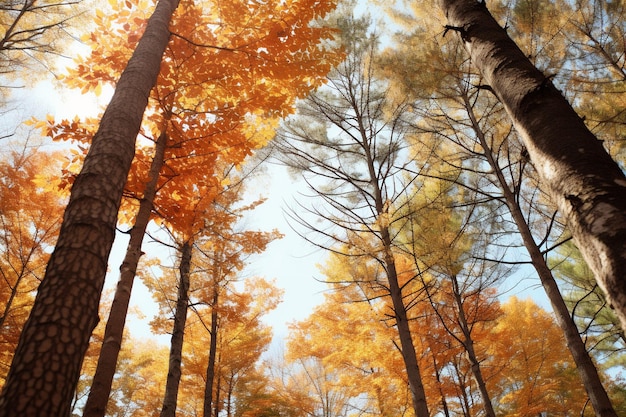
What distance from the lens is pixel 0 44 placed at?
593cm

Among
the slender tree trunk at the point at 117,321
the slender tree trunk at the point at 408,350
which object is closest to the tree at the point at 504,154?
the slender tree trunk at the point at 408,350

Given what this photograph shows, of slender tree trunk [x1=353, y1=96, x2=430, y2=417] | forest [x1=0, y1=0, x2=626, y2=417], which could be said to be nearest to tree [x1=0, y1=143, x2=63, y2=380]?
forest [x1=0, y1=0, x2=626, y2=417]

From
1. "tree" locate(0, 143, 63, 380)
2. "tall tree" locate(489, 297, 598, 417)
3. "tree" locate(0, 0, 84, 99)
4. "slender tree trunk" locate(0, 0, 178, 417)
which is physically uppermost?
"tree" locate(0, 0, 84, 99)

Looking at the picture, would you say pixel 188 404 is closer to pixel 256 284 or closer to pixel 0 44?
pixel 256 284

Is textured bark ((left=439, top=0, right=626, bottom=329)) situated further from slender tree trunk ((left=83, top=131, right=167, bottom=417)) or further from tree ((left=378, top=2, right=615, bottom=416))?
slender tree trunk ((left=83, top=131, right=167, bottom=417))

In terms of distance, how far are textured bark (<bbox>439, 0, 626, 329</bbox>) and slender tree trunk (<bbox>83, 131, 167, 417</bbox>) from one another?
2.90m

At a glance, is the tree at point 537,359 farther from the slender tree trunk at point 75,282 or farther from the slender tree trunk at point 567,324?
the slender tree trunk at point 75,282

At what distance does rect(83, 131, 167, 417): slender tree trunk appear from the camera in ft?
8.23

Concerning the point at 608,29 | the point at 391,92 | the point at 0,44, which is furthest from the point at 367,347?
the point at 0,44

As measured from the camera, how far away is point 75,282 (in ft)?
4.64

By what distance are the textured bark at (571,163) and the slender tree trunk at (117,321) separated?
9.51 feet

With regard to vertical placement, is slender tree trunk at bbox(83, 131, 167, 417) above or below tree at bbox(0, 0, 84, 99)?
below

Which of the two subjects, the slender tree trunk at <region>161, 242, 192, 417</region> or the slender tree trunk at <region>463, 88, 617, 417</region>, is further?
the slender tree trunk at <region>161, 242, 192, 417</region>

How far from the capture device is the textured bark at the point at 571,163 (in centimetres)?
92
